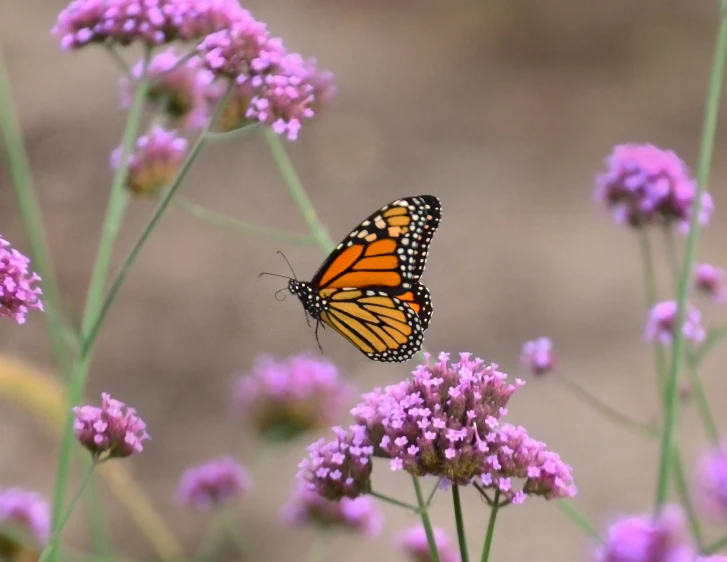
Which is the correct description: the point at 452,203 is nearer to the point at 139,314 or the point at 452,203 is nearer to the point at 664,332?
the point at 139,314

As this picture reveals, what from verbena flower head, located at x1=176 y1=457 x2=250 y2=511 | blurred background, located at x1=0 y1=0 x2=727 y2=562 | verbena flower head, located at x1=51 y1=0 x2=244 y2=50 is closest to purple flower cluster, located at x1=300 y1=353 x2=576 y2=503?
verbena flower head, located at x1=51 y1=0 x2=244 y2=50

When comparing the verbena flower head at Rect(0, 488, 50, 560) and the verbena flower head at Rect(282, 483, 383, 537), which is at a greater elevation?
the verbena flower head at Rect(282, 483, 383, 537)

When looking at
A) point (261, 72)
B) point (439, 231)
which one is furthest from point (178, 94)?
point (439, 231)

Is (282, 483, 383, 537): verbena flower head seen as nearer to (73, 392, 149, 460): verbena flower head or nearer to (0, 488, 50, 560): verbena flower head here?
(0, 488, 50, 560): verbena flower head

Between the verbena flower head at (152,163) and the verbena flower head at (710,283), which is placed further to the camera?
the verbena flower head at (710,283)

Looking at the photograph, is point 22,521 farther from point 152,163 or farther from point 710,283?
point 710,283

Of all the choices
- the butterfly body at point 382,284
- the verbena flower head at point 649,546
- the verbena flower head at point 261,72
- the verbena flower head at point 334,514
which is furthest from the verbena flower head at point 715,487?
the verbena flower head at point 334,514

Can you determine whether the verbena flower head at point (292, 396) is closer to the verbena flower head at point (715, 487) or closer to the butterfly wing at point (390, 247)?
the butterfly wing at point (390, 247)
